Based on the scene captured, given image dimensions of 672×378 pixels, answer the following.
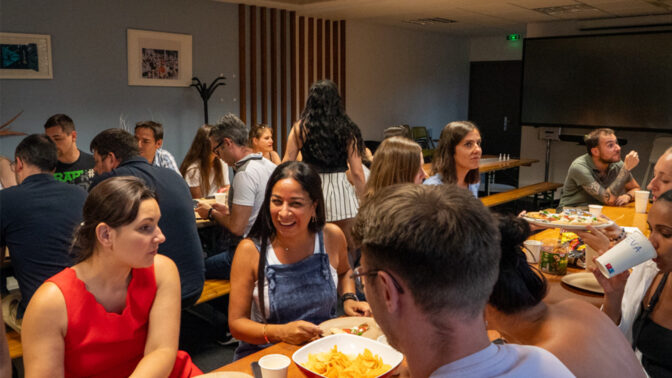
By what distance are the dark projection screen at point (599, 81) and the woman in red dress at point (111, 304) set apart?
7.17 m

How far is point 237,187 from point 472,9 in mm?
5079

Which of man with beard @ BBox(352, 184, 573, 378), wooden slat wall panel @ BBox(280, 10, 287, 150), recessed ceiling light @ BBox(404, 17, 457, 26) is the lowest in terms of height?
man with beard @ BBox(352, 184, 573, 378)

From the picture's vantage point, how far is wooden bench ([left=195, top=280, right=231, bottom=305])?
126 inches

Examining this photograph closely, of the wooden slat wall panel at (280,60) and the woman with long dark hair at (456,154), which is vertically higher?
the wooden slat wall panel at (280,60)

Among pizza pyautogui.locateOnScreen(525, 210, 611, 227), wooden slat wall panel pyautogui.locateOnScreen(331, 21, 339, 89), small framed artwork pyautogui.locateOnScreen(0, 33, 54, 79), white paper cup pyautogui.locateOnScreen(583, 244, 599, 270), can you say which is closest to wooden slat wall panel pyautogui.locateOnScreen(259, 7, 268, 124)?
wooden slat wall panel pyautogui.locateOnScreen(331, 21, 339, 89)

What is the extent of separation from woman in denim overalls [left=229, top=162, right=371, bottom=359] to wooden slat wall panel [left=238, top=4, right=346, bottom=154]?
190 inches

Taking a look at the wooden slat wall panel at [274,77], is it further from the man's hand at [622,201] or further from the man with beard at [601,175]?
the man's hand at [622,201]

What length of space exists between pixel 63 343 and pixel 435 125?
31.3ft

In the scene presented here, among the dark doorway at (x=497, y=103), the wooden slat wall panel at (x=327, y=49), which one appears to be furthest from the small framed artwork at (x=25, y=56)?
the dark doorway at (x=497, y=103)

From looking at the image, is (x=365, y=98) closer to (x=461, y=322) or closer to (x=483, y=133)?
(x=483, y=133)

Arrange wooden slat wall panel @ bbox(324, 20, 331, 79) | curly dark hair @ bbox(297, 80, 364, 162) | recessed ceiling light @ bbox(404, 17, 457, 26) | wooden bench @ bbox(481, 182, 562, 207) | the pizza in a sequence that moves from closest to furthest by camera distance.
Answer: the pizza
curly dark hair @ bbox(297, 80, 364, 162)
wooden bench @ bbox(481, 182, 562, 207)
wooden slat wall panel @ bbox(324, 20, 331, 79)
recessed ceiling light @ bbox(404, 17, 457, 26)

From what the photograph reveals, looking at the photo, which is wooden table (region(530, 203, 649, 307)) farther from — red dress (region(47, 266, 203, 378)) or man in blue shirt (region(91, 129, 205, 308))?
man in blue shirt (region(91, 129, 205, 308))

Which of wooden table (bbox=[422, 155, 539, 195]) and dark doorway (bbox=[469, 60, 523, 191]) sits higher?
dark doorway (bbox=[469, 60, 523, 191])

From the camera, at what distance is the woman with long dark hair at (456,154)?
3.30 m
